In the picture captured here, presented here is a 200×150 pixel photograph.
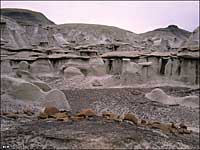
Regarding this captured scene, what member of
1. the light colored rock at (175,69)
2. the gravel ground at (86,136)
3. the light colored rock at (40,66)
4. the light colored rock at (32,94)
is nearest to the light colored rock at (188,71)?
the light colored rock at (175,69)

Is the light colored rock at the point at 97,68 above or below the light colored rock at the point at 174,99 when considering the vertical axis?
above

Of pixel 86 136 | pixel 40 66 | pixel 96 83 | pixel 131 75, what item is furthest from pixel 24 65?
pixel 86 136

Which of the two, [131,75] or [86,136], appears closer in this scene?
[86,136]

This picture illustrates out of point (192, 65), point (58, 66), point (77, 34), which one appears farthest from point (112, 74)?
point (77, 34)

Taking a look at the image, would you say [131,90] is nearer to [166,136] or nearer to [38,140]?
[166,136]

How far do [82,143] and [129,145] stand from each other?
74 cm

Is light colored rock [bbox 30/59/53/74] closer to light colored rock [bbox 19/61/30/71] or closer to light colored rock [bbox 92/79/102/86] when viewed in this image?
light colored rock [bbox 19/61/30/71]

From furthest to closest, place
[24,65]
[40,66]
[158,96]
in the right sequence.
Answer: [40,66], [24,65], [158,96]

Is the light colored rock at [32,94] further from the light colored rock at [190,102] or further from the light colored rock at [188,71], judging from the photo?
the light colored rock at [188,71]

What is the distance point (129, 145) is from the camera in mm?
6234

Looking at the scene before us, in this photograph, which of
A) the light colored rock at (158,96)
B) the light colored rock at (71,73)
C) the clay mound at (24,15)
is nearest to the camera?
the light colored rock at (158,96)

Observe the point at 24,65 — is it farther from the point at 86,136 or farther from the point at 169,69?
the point at 86,136

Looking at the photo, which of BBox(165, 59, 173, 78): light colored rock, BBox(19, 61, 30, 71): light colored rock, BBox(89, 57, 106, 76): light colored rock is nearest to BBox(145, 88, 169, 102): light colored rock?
BBox(165, 59, 173, 78): light colored rock

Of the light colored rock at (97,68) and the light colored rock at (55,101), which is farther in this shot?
the light colored rock at (97,68)
